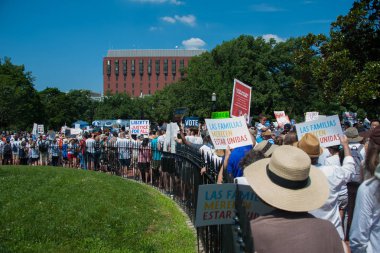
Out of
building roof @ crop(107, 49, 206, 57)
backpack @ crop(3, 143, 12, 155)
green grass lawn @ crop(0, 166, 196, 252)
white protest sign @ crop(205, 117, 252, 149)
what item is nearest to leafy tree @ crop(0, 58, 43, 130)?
backpack @ crop(3, 143, 12, 155)

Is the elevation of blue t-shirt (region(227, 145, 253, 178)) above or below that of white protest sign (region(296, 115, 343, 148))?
below

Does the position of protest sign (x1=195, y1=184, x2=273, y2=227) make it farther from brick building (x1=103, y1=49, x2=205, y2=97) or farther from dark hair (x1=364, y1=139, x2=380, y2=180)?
brick building (x1=103, y1=49, x2=205, y2=97)

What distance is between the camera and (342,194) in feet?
18.6

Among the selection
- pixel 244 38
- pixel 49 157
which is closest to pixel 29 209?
pixel 49 157

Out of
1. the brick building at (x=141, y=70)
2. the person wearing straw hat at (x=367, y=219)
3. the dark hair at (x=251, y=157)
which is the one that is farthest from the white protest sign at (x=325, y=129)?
the brick building at (x=141, y=70)

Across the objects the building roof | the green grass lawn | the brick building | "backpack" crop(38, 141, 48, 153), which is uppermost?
the building roof

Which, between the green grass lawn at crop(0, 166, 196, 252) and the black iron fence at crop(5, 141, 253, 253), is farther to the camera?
the green grass lawn at crop(0, 166, 196, 252)

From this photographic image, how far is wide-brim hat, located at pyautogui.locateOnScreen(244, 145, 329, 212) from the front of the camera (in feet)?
7.98

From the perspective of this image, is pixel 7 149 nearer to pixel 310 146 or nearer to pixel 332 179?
pixel 310 146

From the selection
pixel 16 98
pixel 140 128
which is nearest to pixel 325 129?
pixel 140 128

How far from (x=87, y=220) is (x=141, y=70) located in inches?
6548

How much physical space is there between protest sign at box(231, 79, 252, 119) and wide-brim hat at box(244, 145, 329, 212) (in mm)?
7060

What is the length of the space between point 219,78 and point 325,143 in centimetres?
4665

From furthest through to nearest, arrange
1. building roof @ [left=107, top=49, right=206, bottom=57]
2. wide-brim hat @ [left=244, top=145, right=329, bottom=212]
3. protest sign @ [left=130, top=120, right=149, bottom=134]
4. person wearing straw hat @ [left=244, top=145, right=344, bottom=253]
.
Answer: building roof @ [left=107, top=49, right=206, bottom=57] → protest sign @ [left=130, top=120, right=149, bottom=134] → wide-brim hat @ [left=244, top=145, right=329, bottom=212] → person wearing straw hat @ [left=244, top=145, right=344, bottom=253]
